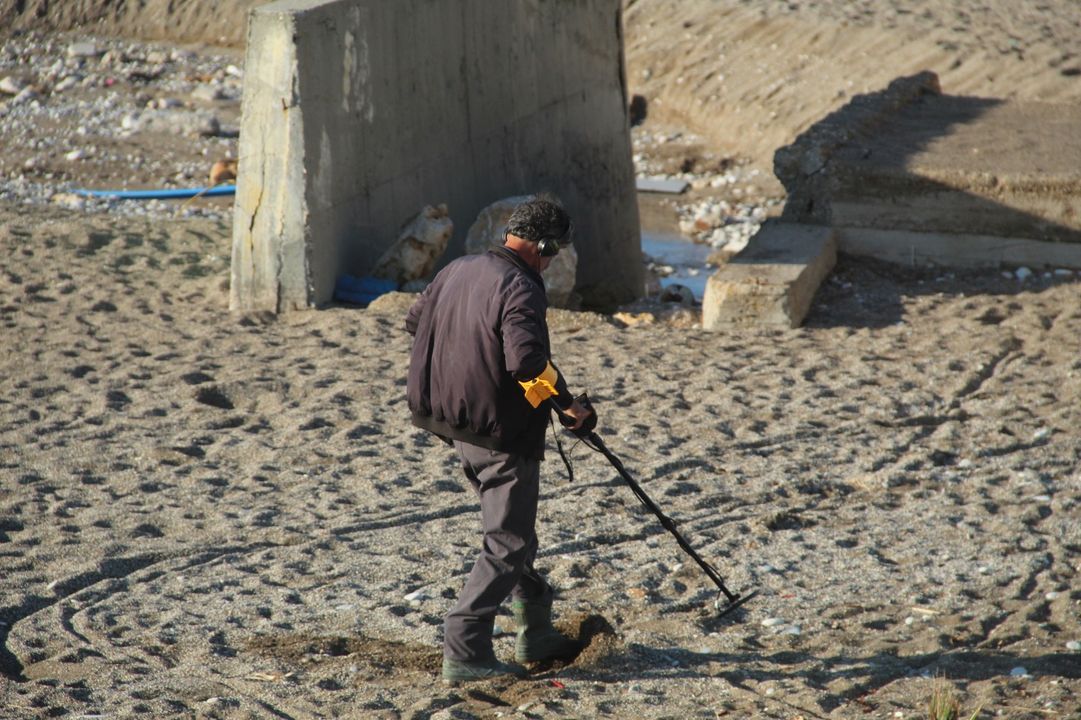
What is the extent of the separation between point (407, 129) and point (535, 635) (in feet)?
19.4

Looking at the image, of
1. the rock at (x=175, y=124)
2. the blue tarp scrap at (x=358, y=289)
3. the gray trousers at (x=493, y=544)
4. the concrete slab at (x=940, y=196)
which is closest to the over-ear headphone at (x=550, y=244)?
the gray trousers at (x=493, y=544)

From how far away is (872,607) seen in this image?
16.5 ft

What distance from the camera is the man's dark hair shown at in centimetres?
416

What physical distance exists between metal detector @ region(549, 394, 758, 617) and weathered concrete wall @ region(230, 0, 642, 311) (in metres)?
4.35

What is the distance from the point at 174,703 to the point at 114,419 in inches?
122

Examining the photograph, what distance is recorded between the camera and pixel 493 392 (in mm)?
4121

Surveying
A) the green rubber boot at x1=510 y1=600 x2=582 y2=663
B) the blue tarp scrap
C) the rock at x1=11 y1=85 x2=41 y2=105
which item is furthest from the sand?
the rock at x1=11 y1=85 x2=41 y2=105

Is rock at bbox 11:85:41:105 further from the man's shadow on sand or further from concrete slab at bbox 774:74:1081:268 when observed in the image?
the man's shadow on sand

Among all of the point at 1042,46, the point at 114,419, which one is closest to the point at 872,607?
the point at 114,419

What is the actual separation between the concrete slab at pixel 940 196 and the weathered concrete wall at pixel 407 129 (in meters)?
2.25

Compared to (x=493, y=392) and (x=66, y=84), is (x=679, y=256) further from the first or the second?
(x=493, y=392)

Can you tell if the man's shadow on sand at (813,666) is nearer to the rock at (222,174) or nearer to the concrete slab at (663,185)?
the rock at (222,174)

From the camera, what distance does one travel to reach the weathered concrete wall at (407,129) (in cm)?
851

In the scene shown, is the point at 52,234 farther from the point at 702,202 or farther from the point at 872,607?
the point at 702,202
